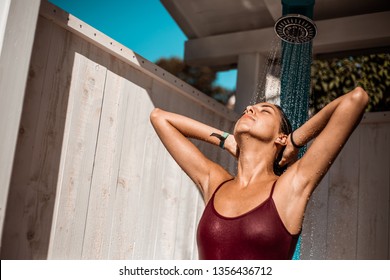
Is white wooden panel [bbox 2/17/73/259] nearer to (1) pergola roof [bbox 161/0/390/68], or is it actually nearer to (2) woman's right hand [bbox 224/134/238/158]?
(2) woman's right hand [bbox 224/134/238/158]

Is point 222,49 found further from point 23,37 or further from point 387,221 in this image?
point 23,37

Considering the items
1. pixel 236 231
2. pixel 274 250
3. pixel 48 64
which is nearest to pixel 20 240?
pixel 48 64

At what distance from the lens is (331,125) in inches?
74.2

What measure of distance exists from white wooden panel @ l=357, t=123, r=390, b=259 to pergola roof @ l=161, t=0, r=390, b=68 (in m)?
0.72

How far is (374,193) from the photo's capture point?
11.7 feet

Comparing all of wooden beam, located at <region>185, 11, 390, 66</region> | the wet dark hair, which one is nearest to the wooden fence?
wooden beam, located at <region>185, 11, 390, 66</region>

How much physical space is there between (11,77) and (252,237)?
3.64 feet

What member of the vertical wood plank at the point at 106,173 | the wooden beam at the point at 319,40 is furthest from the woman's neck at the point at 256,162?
the wooden beam at the point at 319,40

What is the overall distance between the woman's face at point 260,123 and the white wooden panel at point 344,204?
169cm

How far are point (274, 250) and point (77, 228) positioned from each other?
1073mm

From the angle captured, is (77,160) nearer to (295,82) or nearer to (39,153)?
(39,153)

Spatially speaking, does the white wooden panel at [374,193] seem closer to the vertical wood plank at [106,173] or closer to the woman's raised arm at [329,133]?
the woman's raised arm at [329,133]

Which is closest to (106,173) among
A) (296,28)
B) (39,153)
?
(39,153)

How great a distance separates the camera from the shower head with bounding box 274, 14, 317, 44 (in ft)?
9.21
